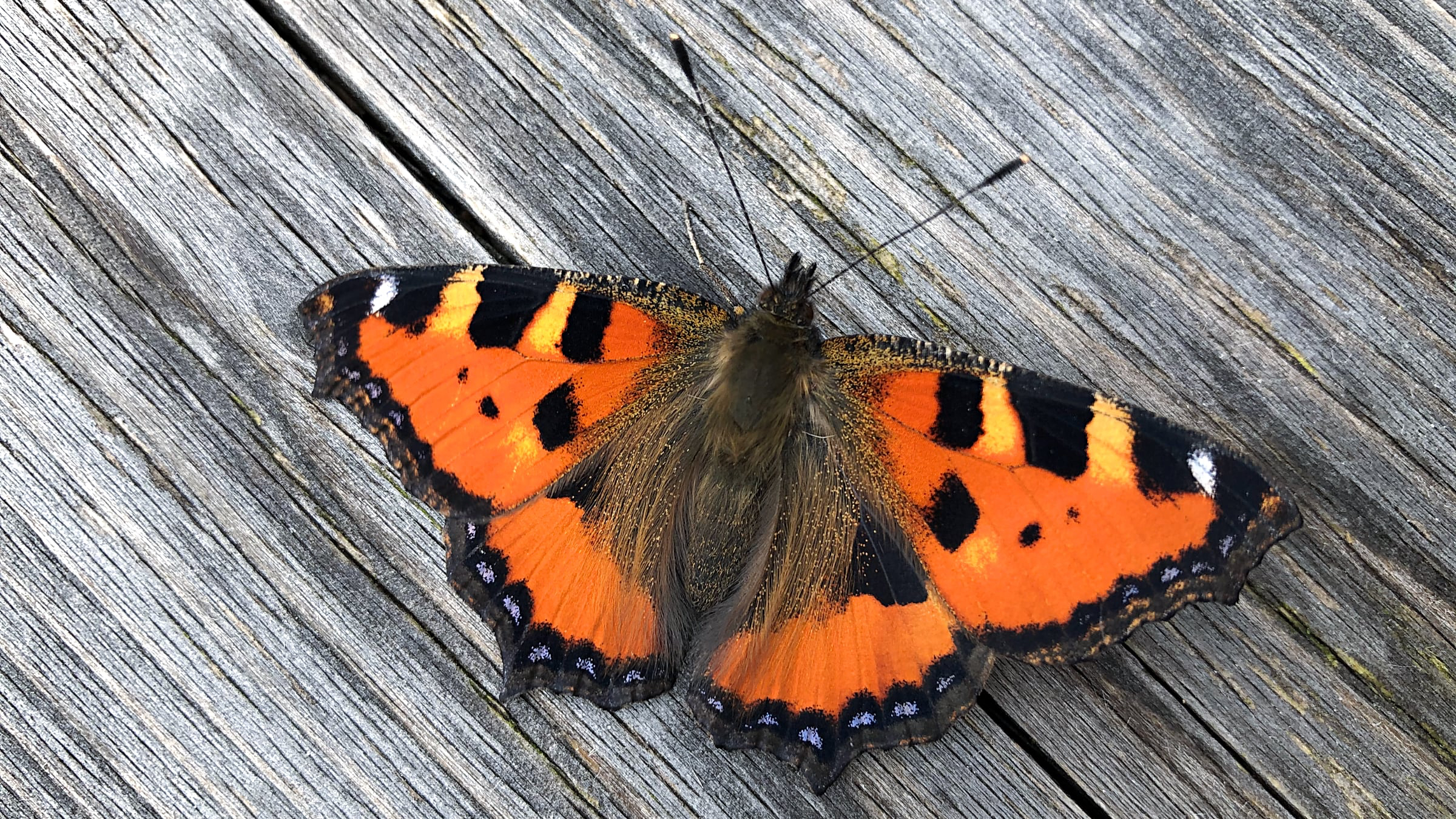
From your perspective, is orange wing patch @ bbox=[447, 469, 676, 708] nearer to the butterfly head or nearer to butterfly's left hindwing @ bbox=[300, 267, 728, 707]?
butterfly's left hindwing @ bbox=[300, 267, 728, 707]

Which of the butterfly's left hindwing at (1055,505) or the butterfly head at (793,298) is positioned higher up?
the butterfly head at (793,298)

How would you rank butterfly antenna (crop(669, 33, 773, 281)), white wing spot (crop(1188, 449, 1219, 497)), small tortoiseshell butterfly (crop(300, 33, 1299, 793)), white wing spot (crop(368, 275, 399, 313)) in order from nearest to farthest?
white wing spot (crop(1188, 449, 1219, 497)), small tortoiseshell butterfly (crop(300, 33, 1299, 793)), white wing spot (crop(368, 275, 399, 313)), butterfly antenna (crop(669, 33, 773, 281))

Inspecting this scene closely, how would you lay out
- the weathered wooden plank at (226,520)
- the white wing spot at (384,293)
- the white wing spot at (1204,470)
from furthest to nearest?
the weathered wooden plank at (226,520)
the white wing spot at (384,293)
the white wing spot at (1204,470)

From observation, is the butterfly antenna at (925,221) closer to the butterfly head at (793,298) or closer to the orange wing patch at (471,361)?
the butterfly head at (793,298)

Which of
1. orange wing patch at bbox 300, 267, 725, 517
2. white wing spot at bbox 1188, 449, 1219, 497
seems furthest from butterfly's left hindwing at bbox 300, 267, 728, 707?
white wing spot at bbox 1188, 449, 1219, 497

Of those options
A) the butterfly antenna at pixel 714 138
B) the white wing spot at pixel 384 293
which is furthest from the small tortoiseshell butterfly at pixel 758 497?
the butterfly antenna at pixel 714 138

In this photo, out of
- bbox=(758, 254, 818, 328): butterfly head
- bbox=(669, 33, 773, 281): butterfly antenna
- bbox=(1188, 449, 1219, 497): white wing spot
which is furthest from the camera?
bbox=(669, 33, 773, 281): butterfly antenna

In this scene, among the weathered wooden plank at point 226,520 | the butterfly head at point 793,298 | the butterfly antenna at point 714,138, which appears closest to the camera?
the butterfly head at point 793,298

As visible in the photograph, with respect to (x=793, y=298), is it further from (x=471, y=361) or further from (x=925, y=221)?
(x=471, y=361)
